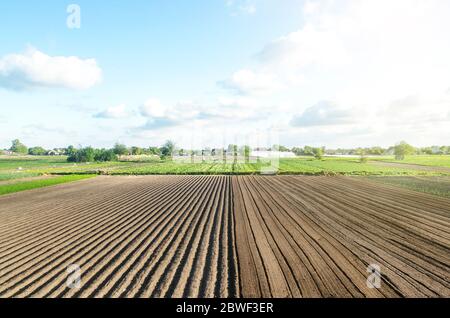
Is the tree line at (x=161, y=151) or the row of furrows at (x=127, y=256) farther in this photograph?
the tree line at (x=161, y=151)

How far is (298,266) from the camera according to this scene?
714 cm

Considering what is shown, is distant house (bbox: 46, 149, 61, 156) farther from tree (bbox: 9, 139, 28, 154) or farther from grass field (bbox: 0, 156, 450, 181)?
grass field (bbox: 0, 156, 450, 181)

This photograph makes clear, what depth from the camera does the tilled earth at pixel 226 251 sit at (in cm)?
608

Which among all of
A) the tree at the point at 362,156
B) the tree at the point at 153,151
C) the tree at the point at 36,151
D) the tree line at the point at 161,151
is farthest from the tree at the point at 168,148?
the tree at the point at 36,151

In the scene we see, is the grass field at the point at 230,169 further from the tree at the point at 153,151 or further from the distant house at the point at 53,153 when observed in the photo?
the distant house at the point at 53,153

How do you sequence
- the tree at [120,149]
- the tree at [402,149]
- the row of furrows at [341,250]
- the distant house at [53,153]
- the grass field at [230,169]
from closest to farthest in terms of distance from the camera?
the row of furrows at [341,250] → the grass field at [230,169] → the tree at [402,149] → the tree at [120,149] → the distant house at [53,153]

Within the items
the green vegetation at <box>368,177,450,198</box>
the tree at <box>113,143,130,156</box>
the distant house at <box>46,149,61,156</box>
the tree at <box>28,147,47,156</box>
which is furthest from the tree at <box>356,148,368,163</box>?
the tree at <box>28,147,47,156</box>

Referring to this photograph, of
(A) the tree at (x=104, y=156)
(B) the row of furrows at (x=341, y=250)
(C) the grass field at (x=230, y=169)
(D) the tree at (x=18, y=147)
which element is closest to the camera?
(B) the row of furrows at (x=341, y=250)

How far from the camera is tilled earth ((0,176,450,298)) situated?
20.0ft

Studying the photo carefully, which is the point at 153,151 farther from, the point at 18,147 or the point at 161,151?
the point at 18,147

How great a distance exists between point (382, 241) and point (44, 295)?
1124 cm

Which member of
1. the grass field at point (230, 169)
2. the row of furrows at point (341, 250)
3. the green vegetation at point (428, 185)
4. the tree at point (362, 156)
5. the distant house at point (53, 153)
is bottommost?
the green vegetation at point (428, 185)
